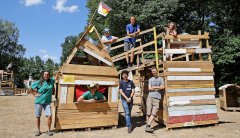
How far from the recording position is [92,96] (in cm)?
857

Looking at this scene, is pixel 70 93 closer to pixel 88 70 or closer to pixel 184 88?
pixel 88 70

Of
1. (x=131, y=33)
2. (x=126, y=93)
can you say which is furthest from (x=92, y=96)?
(x=131, y=33)

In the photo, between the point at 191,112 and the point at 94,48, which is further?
the point at 94,48

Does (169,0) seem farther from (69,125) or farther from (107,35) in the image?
(69,125)

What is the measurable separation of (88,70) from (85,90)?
665 mm

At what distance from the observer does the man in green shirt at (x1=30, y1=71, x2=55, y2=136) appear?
793cm

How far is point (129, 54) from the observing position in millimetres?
11406

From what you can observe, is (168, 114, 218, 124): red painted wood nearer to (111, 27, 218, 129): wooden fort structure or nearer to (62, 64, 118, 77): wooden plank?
(111, 27, 218, 129): wooden fort structure

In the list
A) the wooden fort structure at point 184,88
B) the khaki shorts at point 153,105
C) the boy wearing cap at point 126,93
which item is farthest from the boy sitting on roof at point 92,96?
the wooden fort structure at point 184,88

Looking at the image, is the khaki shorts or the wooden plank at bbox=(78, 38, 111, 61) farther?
the wooden plank at bbox=(78, 38, 111, 61)

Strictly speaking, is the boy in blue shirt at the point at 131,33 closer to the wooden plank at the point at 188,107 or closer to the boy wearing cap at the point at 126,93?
the boy wearing cap at the point at 126,93

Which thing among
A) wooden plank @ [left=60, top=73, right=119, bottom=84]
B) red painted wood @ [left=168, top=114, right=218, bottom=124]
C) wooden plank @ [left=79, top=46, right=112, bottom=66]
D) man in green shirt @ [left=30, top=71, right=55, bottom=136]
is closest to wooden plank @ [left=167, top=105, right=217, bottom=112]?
red painted wood @ [left=168, top=114, right=218, bottom=124]

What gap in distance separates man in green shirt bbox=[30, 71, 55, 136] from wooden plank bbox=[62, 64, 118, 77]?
595 mm

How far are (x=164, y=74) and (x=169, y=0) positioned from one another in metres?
15.7
